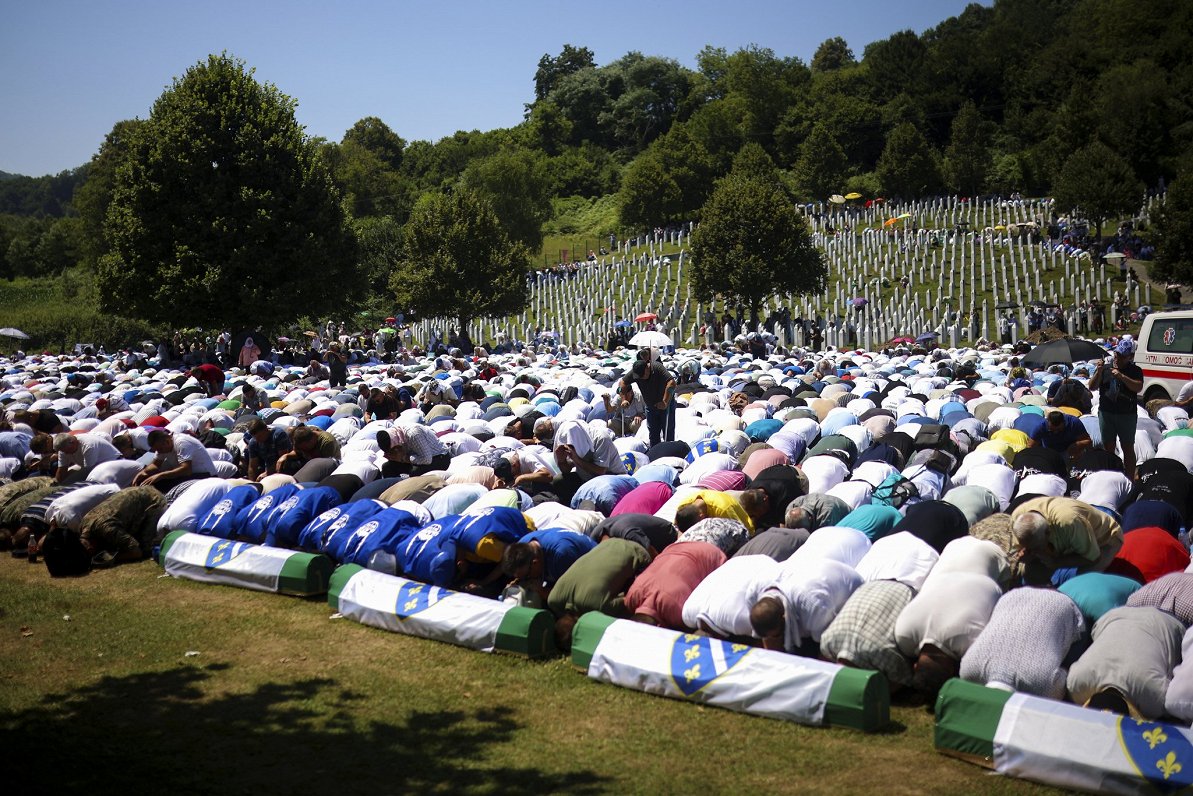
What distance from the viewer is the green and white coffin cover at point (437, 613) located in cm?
741

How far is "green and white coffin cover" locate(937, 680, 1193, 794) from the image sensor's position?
4.88 metres

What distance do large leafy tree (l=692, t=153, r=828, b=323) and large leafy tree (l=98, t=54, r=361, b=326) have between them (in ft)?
50.3

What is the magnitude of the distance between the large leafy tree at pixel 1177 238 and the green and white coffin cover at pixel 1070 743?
38.9 metres

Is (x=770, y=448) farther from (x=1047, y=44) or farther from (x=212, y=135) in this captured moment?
(x=1047, y=44)

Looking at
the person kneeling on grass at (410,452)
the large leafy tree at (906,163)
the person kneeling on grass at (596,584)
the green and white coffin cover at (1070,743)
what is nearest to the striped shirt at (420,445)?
the person kneeling on grass at (410,452)

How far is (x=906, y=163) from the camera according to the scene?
71562mm

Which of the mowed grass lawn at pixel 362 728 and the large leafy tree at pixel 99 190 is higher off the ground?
the large leafy tree at pixel 99 190

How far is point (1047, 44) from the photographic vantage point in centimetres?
8794

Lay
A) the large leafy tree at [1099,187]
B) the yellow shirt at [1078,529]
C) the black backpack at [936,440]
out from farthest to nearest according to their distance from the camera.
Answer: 1. the large leafy tree at [1099,187]
2. the black backpack at [936,440]
3. the yellow shirt at [1078,529]

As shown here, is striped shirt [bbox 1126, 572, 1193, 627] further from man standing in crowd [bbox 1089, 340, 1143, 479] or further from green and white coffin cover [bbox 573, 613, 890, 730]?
man standing in crowd [bbox 1089, 340, 1143, 479]

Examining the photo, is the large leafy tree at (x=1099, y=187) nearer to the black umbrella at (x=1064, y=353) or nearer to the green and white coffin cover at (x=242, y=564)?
the black umbrella at (x=1064, y=353)

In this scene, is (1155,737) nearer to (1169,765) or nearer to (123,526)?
(1169,765)

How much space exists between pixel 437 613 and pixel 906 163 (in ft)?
230

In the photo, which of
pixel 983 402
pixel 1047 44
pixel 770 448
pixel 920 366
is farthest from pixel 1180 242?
pixel 1047 44
